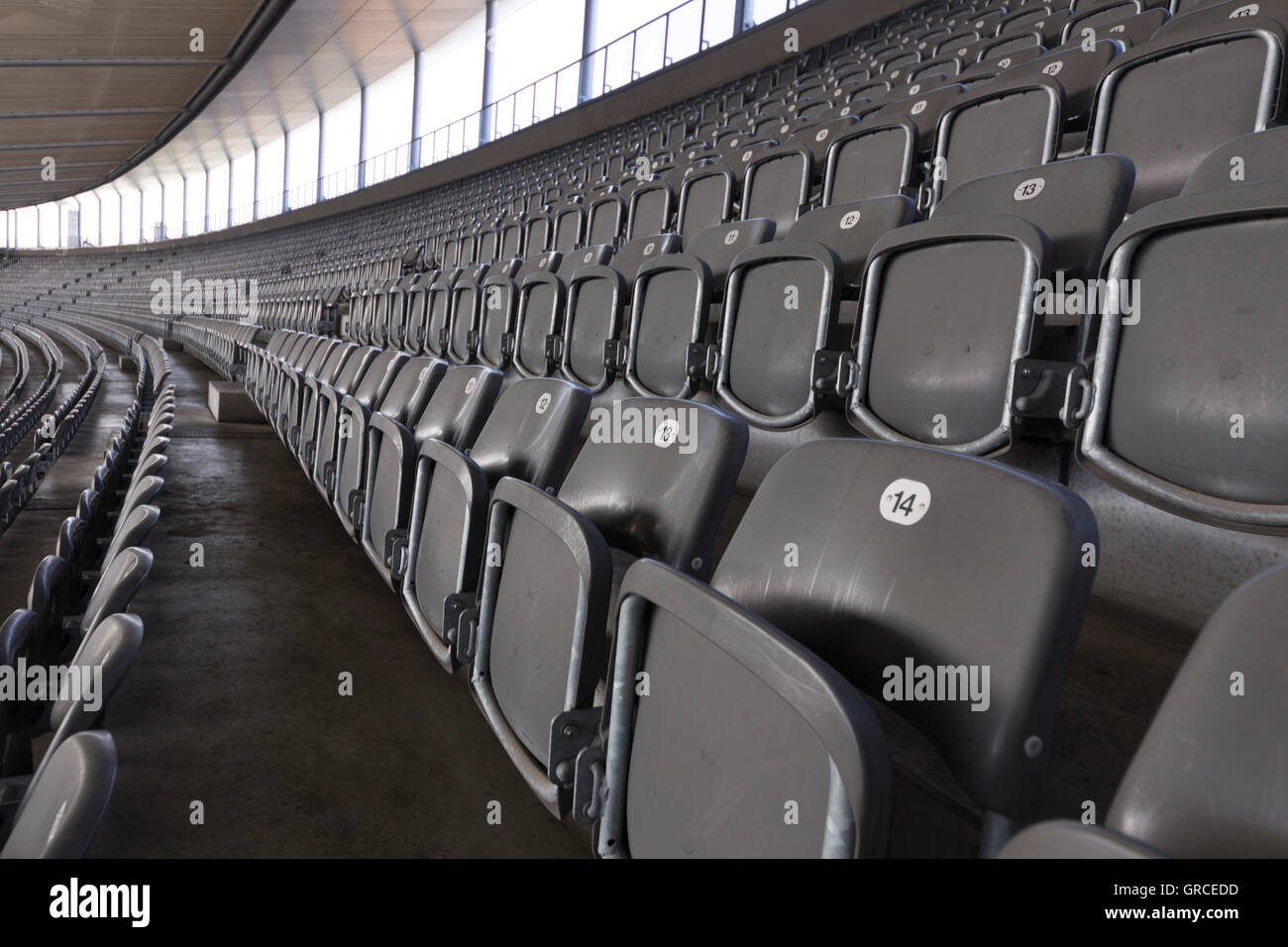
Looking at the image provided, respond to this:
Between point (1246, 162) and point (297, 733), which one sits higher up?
point (1246, 162)

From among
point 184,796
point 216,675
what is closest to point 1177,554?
point 184,796

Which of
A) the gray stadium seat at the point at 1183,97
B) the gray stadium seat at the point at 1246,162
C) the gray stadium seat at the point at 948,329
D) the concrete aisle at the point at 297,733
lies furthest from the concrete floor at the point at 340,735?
the gray stadium seat at the point at 1183,97

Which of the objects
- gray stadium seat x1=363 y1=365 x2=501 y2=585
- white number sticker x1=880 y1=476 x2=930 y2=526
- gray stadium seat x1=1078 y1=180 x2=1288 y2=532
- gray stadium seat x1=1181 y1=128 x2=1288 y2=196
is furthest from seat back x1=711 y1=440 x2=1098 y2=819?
gray stadium seat x1=363 y1=365 x2=501 y2=585

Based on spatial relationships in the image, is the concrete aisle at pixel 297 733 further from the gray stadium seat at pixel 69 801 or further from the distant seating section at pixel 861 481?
the gray stadium seat at pixel 69 801

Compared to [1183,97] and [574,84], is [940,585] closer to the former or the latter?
[1183,97]

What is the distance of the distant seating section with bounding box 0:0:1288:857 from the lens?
39cm

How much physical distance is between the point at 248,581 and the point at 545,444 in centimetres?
71

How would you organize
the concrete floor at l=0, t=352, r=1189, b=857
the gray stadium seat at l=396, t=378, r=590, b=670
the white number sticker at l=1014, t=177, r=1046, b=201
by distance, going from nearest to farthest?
the concrete floor at l=0, t=352, r=1189, b=857
the gray stadium seat at l=396, t=378, r=590, b=670
the white number sticker at l=1014, t=177, r=1046, b=201

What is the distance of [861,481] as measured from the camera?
54 centimetres

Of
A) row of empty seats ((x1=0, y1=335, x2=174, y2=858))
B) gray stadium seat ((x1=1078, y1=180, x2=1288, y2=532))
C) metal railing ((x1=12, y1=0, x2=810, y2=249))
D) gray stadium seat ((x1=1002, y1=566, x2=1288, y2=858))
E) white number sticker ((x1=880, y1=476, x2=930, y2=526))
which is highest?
metal railing ((x1=12, y1=0, x2=810, y2=249))

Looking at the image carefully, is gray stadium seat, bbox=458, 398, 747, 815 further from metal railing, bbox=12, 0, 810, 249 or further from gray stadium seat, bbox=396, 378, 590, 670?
metal railing, bbox=12, 0, 810, 249

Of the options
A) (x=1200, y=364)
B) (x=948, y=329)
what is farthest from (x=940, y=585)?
(x=948, y=329)

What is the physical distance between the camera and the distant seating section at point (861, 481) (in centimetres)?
39
